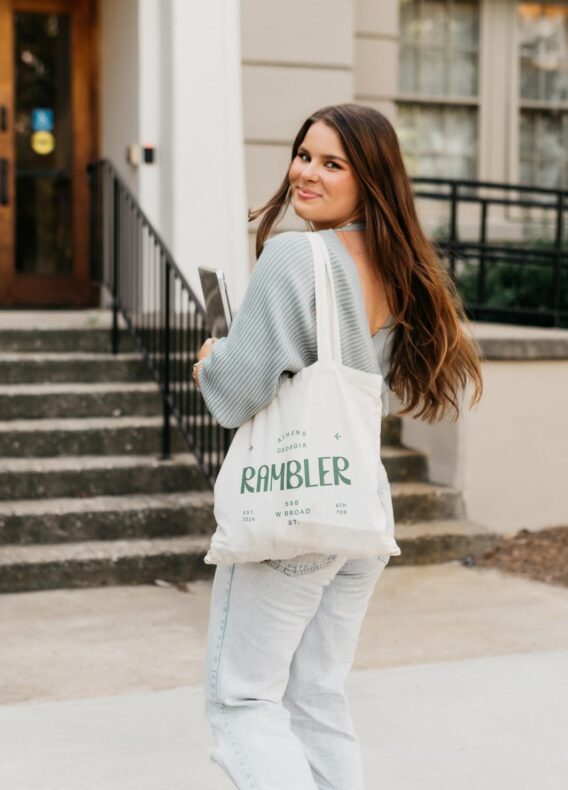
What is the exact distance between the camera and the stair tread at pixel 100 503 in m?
6.06

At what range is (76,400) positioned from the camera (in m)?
6.90

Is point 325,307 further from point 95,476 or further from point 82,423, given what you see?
point 82,423

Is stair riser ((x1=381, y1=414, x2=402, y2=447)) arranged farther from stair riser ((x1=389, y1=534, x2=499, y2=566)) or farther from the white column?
the white column

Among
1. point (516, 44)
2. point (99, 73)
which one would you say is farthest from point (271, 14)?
point (516, 44)

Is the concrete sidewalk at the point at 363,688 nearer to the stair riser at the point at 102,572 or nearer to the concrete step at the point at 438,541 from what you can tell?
the stair riser at the point at 102,572

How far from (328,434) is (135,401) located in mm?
4612

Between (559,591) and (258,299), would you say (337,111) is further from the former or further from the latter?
(559,591)

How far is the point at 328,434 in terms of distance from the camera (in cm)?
250

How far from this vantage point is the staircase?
5.93 metres

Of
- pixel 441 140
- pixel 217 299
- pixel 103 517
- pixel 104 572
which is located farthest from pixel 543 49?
pixel 217 299

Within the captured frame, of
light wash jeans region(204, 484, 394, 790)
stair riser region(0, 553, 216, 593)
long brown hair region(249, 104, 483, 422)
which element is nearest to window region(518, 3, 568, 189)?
stair riser region(0, 553, 216, 593)

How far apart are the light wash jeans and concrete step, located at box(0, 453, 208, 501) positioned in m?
3.74

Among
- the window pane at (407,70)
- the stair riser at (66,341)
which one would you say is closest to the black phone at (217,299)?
the stair riser at (66,341)

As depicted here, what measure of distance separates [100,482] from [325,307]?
4.08 m
